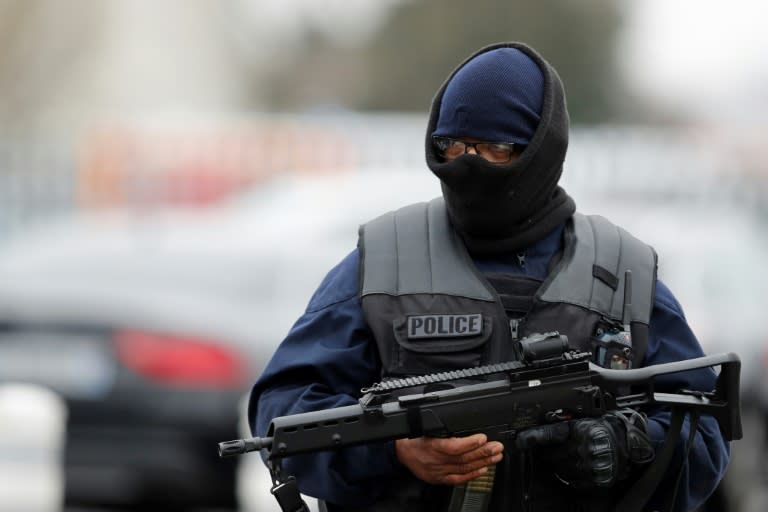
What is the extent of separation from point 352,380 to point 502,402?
36 centimetres

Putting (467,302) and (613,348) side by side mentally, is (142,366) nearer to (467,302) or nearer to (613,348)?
(467,302)

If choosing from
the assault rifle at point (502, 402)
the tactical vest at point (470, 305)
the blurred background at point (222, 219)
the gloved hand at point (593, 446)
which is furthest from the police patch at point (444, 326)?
the blurred background at point (222, 219)

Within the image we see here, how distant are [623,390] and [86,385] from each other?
3.84m

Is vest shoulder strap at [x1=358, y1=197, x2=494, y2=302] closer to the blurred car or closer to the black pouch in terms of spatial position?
the black pouch

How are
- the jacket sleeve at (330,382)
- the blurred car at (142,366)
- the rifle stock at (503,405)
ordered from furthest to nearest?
the blurred car at (142,366) < the jacket sleeve at (330,382) < the rifle stock at (503,405)

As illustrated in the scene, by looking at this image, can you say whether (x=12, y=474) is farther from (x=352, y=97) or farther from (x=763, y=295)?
(x=352, y=97)

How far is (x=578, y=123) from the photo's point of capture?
1262 inches

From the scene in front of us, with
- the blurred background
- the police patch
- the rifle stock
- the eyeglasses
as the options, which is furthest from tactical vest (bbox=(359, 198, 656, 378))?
the blurred background

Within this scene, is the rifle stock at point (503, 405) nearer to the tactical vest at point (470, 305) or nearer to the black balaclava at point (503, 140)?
the tactical vest at point (470, 305)

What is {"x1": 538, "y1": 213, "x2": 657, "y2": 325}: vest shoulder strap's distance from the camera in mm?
3195

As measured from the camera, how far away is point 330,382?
3.19 metres

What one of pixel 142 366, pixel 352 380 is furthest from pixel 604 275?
pixel 142 366

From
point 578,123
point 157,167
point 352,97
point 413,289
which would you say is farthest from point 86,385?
point 352,97

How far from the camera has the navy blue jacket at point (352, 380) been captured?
10.2 ft
